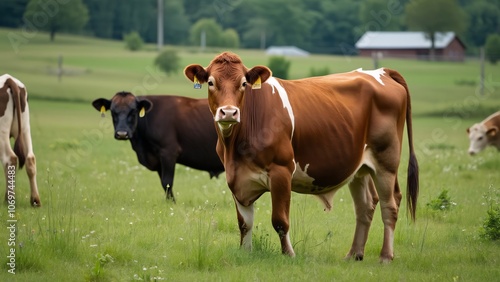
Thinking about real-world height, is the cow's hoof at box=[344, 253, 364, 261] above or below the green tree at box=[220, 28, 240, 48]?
above

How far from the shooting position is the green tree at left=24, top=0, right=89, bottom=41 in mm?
59438

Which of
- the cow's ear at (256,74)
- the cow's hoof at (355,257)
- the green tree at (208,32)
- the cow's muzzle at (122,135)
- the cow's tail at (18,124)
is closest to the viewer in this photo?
the cow's ear at (256,74)

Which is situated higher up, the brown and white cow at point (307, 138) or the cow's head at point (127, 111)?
the brown and white cow at point (307, 138)

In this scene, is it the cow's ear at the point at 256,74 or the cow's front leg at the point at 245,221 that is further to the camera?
the cow's front leg at the point at 245,221

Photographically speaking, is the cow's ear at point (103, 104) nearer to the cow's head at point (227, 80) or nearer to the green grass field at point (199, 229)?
the green grass field at point (199, 229)

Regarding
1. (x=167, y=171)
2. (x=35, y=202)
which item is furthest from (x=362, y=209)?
(x=35, y=202)

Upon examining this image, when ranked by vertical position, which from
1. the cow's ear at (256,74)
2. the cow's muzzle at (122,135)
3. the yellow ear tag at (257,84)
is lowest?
the cow's muzzle at (122,135)

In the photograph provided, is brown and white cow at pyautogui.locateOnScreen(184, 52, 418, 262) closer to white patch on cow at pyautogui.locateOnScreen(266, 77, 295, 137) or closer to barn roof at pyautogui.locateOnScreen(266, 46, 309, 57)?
white patch on cow at pyautogui.locateOnScreen(266, 77, 295, 137)

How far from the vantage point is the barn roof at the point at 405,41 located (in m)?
Answer: 60.4

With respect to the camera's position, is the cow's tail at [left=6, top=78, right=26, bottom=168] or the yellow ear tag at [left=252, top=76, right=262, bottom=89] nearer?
the yellow ear tag at [left=252, top=76, right=262, bottom=89]

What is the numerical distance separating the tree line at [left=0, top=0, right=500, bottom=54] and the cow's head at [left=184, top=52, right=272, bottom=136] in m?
52.8

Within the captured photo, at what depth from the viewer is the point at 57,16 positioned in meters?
64.7

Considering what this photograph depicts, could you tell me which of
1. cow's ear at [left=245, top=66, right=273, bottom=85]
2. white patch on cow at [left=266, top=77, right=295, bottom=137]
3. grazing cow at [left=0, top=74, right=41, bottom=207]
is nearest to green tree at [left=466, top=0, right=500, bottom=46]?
grazing cow at [left=0, top=74, right=41, bottom=207]

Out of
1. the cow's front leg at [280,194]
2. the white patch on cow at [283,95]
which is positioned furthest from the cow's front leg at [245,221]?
the white patch on cow at [283,95]
